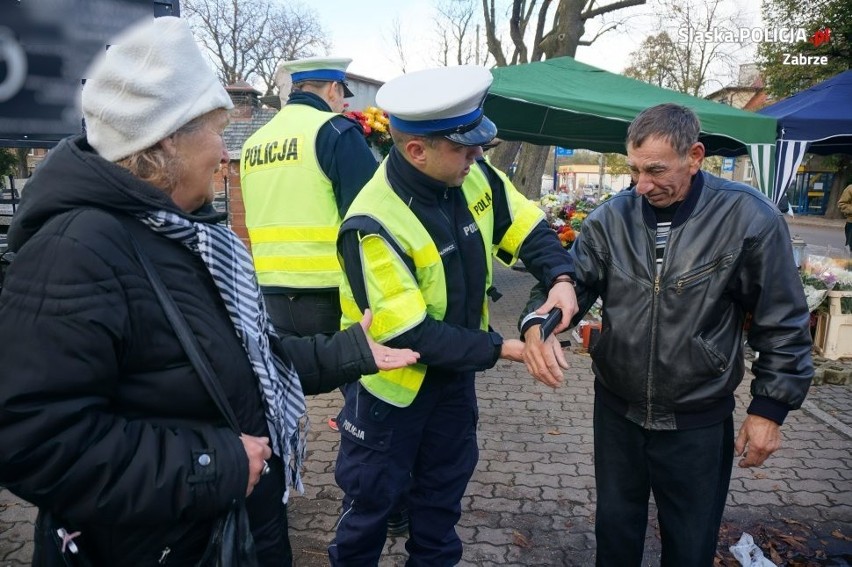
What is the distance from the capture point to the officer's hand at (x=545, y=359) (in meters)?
2.09

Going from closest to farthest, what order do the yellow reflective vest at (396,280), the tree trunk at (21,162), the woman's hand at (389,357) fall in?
the woman's hand at (389,357)
the yellow reflective vest at (396,280)
the tree trunk at (21,162)

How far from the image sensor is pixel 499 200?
261cm

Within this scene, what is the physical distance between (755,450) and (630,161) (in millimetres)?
1149

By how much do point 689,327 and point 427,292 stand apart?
94cm

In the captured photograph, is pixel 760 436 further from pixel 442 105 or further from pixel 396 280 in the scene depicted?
pixel 442 105

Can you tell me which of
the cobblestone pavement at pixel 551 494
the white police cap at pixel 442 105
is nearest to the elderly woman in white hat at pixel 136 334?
the white police cap at pixel 442 105

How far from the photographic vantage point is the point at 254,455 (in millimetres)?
A: 1333

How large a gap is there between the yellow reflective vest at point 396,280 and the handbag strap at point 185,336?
0.78 meters

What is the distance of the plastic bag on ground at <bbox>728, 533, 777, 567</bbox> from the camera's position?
280 cm

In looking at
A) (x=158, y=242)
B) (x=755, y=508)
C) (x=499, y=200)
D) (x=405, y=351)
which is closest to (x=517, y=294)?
(x=755, y=508)

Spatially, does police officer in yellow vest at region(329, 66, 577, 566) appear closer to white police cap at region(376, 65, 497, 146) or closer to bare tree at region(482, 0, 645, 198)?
white police cap at region(376, 65, 497, 146)

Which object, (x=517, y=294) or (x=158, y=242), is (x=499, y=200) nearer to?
(x=158, y=242)

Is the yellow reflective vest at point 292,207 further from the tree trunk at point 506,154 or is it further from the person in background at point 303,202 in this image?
the tree trunk at point 506,154

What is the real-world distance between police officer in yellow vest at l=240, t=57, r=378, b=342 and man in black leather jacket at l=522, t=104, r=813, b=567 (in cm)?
128
